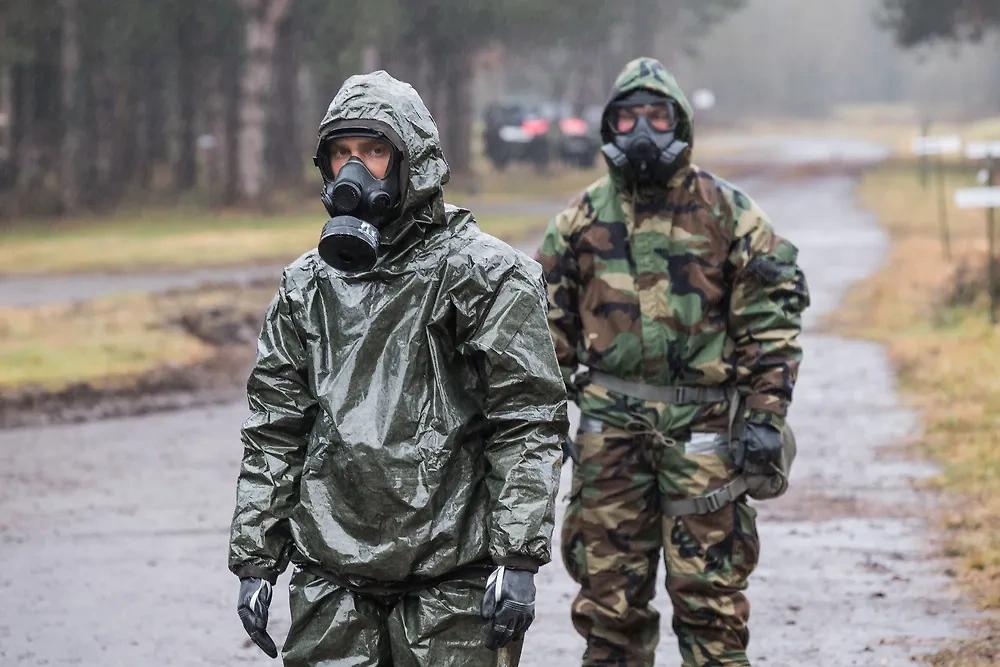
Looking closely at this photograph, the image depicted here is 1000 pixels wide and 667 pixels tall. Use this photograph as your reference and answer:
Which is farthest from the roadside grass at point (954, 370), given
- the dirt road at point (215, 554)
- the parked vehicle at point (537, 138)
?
the parked vehicle at point (537, 138)

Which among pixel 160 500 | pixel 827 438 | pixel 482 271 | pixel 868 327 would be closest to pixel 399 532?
pixel 482 271

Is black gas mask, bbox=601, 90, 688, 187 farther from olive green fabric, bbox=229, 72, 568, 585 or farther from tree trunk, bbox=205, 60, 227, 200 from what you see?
tree trunk, bbox=205, 60, 227, 200

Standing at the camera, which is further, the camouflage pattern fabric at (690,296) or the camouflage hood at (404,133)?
the camouflage pattern fabric at (690,296)

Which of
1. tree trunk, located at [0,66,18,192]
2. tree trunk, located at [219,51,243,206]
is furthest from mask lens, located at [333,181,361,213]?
tree trunk, located at [219,51,243,206]

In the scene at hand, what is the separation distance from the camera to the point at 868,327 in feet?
55.2

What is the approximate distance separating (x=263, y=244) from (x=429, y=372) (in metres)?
21.0

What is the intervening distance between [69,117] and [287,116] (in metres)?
6.28

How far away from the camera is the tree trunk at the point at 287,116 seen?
37.4 metres


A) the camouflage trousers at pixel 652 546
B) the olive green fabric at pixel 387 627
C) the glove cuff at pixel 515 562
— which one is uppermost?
the glove cuff at pixel 515 562

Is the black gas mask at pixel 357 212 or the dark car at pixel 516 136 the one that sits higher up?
the black gas mask at pixel 357 212

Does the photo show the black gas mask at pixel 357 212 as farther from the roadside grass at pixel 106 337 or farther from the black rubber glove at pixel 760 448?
the roadside grass at pixel 106 337

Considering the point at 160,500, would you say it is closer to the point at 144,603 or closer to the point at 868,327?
the point at 144,603

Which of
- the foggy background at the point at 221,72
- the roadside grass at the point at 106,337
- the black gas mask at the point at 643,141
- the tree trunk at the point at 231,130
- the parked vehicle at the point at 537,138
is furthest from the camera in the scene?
the parked vehicle at the point at 537,138

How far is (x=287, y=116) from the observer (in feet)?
124
